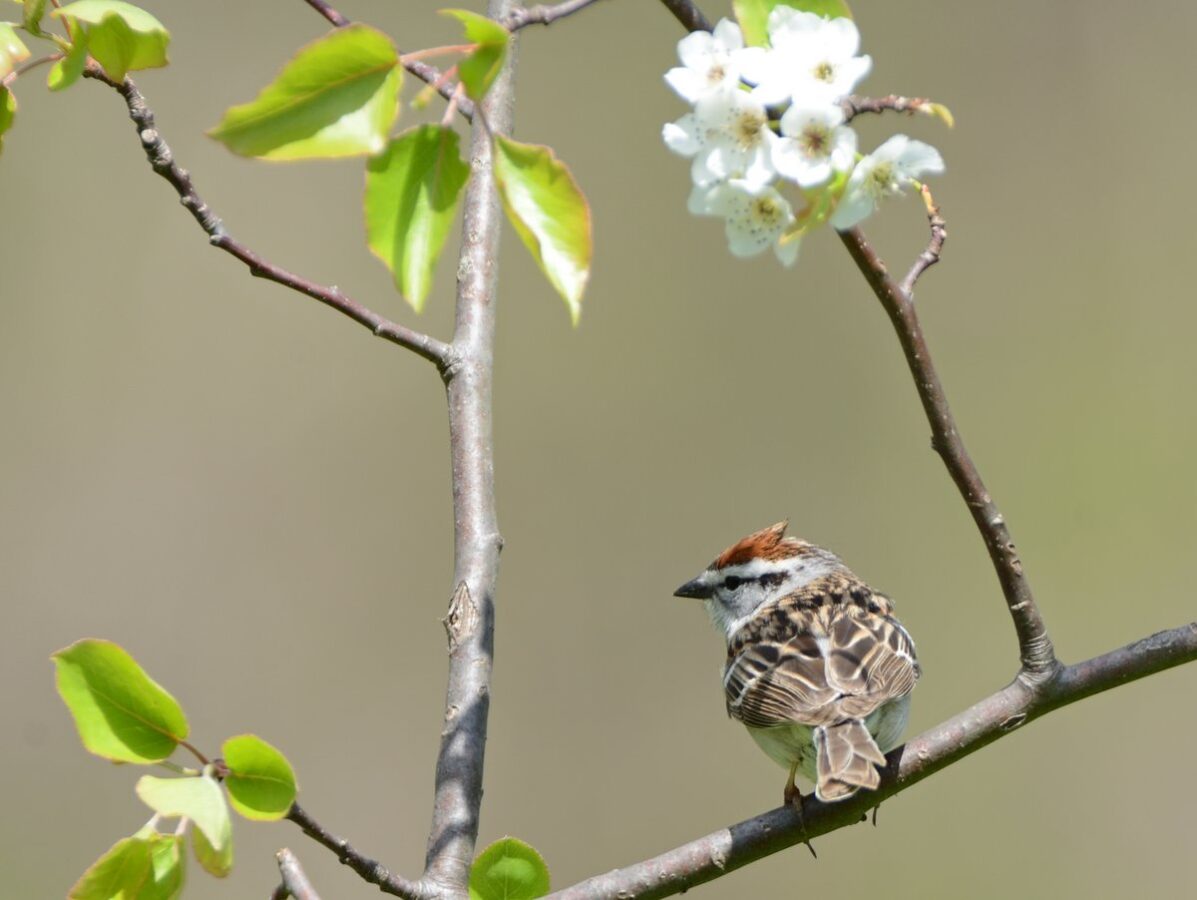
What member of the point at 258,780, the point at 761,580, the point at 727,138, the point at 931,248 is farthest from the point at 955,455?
the point at 761,580

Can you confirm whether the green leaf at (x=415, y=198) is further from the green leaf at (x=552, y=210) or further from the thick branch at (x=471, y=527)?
the thick branch at (x=471, y=527)

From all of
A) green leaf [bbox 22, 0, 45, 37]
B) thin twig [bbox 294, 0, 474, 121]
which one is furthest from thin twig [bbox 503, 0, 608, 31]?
green leaf [bbox 22, 0, 45, 37]

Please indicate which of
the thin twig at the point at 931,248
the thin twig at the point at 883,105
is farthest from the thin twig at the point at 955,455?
the thin twig at the point at 883,105

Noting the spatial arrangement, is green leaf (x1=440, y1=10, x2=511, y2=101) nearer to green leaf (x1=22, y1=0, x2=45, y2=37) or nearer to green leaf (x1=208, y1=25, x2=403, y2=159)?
green leaf (x1=208, y1=25, x2=403, y2=159)

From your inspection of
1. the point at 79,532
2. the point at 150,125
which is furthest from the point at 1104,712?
the point at 150,125

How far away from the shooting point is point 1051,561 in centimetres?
680

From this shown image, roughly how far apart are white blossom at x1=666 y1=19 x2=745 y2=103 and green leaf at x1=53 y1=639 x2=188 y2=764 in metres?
0.74

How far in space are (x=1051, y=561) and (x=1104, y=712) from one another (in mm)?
814

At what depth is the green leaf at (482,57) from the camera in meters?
1.18

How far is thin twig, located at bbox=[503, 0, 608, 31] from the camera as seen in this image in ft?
4.92

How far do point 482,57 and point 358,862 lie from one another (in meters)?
0.94

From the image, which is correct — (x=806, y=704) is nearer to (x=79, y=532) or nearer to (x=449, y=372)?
(x=449, y=372)

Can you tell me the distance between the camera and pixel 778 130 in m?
1.37

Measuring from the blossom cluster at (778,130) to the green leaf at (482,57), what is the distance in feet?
0.77
